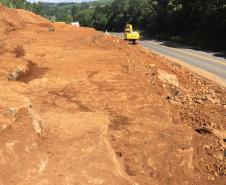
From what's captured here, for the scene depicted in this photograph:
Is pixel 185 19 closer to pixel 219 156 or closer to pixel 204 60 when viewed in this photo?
pixel 204 60

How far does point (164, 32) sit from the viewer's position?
74062 mm

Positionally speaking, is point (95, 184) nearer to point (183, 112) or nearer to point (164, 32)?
point (183, 112)

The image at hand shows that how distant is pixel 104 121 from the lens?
51.2 ft

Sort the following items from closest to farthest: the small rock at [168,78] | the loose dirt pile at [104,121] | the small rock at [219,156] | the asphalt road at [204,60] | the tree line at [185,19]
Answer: the loose dirt pile at [104,121]
the small rock at [219,156]
the small rock at [168,78]
the asphalt road at [204,60]
the tree line at [185,19]

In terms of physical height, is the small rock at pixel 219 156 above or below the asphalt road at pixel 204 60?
above

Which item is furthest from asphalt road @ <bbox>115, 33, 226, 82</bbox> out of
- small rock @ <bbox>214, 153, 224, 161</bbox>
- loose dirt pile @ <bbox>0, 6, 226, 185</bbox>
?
small rock @ <bbox>214, 153, 224, 161</bbox>

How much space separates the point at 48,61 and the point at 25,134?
11.1m

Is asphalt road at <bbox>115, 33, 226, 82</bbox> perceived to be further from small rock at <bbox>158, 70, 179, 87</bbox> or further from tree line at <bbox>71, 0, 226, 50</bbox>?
small rock at <bbox>158, 70, 179, 87</bbox>

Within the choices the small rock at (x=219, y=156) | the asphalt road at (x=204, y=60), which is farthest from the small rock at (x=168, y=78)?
the small rock at (x=219, y=156)

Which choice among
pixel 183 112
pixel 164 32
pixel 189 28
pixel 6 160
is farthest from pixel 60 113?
pixel 164 32

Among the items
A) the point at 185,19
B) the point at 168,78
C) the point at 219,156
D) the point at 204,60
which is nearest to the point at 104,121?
the point at 219,156

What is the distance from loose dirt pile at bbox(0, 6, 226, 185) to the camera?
40.1 ft

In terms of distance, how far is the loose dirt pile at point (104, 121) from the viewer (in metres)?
12.2

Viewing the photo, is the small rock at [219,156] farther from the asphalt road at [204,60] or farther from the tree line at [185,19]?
the tree line at [185,19]
